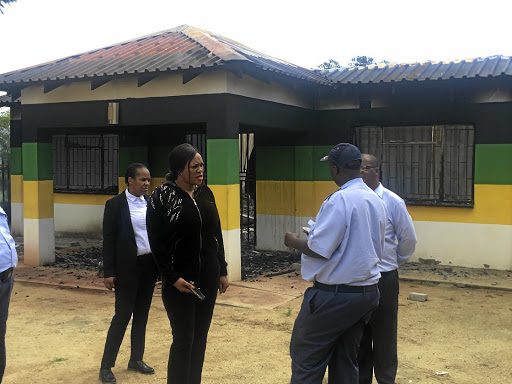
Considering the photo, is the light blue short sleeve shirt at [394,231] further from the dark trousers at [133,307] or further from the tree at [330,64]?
the tree at [330,64]

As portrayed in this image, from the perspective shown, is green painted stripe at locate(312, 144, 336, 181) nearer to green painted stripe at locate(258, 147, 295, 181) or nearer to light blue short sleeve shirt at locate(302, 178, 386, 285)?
green painted stripe at locate(258, 147, 295, 181)

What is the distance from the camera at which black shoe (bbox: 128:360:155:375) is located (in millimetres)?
4871

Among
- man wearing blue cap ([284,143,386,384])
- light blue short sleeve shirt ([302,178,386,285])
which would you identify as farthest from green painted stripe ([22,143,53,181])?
light blue short sleeve shirt ([302,178,386,285])

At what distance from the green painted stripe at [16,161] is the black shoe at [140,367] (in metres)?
11.0

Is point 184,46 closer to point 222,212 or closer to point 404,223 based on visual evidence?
point 222,212

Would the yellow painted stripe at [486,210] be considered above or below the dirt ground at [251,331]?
above

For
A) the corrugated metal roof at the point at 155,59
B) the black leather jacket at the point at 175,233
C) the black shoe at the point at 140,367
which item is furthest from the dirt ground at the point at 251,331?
Answer: the corrugated metal roof at the point at 155,59

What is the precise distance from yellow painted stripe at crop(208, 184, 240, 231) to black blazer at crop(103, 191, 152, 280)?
146 inches

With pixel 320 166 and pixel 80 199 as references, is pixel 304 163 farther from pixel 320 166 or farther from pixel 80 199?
pixel 80 199

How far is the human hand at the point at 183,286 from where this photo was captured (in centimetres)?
349

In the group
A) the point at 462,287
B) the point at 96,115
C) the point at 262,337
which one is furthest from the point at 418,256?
the point at 96,115

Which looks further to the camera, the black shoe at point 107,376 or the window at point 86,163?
the window at point 86,163

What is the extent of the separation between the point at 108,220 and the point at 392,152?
7.03 m

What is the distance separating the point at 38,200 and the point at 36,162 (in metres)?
0.68
